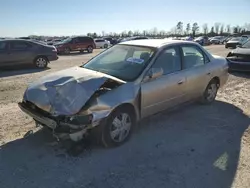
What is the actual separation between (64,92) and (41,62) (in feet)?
31.2

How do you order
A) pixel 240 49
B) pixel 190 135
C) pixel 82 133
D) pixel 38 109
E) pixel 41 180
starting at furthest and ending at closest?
pixel 240 49
pixel 190 135
pixel 38 109
pixel 82 133
pixel 41 180

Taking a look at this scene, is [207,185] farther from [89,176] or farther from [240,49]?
[240,49]

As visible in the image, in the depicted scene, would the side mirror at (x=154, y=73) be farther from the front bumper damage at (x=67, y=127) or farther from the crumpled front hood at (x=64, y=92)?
the front bumper damage at (x=67, y=127)

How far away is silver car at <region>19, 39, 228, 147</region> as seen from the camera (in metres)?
3.76

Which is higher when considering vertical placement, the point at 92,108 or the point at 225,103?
the point at 92,108

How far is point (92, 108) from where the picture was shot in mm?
3748

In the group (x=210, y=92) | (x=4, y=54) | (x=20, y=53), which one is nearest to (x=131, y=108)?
(x=210, y=92)

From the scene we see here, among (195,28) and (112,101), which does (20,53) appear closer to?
(112,101)

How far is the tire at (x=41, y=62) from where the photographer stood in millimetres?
12648

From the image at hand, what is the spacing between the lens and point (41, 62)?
12812mm

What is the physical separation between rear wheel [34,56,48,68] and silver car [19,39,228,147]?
8.04 m

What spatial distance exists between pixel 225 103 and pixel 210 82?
874 mm

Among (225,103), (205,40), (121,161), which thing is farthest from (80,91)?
(205,40)

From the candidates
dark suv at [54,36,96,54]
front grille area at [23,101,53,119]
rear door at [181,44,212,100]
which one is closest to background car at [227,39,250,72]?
rear door at [181,44,212,100]
